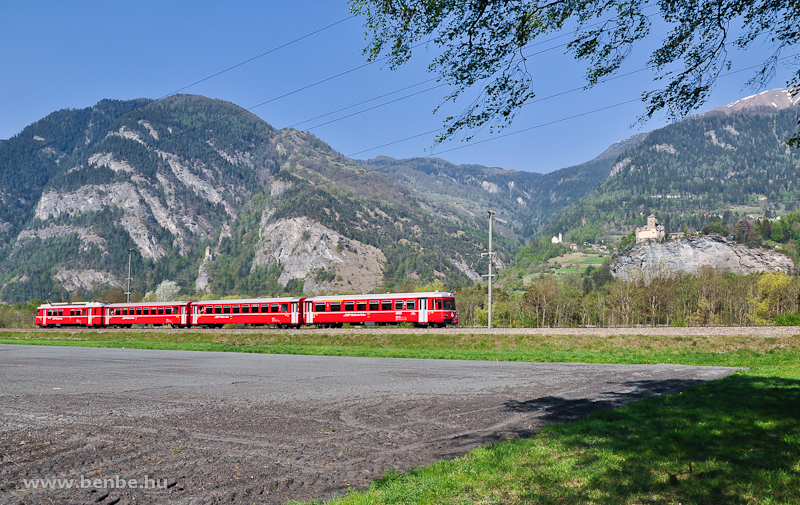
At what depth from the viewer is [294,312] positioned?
51000 mm

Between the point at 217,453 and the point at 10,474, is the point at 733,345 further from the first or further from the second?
the point at 10,474

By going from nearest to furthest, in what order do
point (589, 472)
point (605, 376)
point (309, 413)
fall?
point (589, 472), point (309, 413), point (605, 376)

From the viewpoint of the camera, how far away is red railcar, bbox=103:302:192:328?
58812mm

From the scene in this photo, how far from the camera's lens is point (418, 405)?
1116cm

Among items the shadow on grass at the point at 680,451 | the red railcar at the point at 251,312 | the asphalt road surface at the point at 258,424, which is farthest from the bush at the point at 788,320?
the shadow on grass at the point at 680,451

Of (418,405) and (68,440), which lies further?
(418,405)

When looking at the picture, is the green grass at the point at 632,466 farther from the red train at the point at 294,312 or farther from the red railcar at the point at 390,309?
the red train at the point at 294,312

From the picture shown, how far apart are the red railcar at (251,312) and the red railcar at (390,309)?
2774 mm

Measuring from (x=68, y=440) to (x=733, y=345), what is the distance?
96.4 ft

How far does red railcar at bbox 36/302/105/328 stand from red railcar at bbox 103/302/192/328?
5.04 feet

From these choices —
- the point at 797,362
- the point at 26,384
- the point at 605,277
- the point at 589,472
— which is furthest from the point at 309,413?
the point at 605,277

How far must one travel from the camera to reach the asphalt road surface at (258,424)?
593cm

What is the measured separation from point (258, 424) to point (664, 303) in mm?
114633

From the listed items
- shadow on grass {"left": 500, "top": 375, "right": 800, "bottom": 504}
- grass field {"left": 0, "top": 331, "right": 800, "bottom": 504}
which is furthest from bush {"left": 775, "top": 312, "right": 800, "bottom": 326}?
shadow on grass {"left": 500, "top": 375, "right": 800, "bottom": 504}
